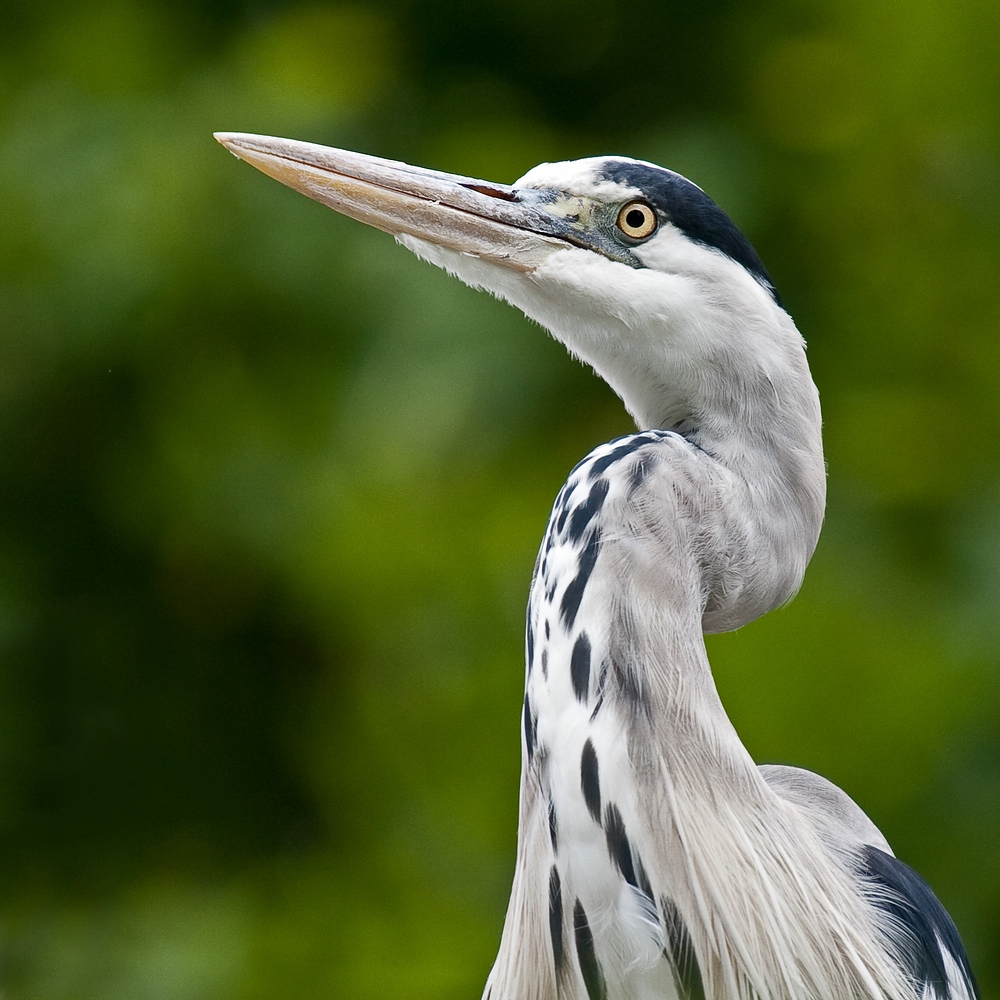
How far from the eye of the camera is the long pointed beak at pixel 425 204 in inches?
69.7

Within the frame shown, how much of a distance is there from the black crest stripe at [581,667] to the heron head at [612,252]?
1.43ft

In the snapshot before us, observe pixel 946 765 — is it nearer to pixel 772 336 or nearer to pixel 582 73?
pixel 772 336

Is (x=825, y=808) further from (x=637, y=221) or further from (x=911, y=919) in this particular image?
(x=637, y=221)

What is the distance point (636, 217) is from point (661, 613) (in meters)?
0.60

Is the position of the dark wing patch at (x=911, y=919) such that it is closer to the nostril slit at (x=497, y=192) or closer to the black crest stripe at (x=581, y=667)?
the black crest stripe at (x=581, y=667)

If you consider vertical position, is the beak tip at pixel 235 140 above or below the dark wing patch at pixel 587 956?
above

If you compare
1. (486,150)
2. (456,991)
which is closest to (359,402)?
(486,150)

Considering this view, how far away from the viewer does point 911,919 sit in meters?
1.70

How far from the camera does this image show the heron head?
177 cm

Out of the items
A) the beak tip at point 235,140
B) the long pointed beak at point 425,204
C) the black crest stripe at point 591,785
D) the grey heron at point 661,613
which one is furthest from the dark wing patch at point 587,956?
the beak tip at point 235,140

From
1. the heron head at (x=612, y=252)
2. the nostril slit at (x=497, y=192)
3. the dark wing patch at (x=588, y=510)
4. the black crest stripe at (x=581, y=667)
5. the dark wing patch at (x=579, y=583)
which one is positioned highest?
the nostril slit at (x=497, y=192)

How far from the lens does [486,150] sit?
3.71 metres

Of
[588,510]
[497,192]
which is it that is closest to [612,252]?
[497,192]

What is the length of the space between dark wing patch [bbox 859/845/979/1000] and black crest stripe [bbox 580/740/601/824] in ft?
1.58
